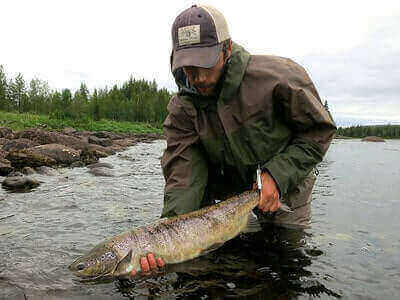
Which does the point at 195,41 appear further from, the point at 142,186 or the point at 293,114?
the point at 142,186

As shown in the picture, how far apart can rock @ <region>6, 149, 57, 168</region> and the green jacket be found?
768 centimetres

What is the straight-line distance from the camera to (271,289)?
3744 mm

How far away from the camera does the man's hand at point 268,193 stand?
12.8 ft

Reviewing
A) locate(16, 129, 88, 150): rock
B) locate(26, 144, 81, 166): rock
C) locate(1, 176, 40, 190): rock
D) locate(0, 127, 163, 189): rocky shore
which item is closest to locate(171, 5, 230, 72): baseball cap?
locate(1, 176, 40, 190): rock

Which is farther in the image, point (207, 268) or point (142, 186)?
point (142, 186)

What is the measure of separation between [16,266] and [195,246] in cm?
181

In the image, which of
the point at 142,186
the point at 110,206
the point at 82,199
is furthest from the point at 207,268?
the point at 142,186

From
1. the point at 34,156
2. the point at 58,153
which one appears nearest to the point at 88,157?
the point at 58,153

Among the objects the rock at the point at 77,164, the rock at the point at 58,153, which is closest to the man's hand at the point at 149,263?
the rock at the point at 77,164

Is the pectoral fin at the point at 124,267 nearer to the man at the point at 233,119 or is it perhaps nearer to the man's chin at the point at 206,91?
the man at the point at 233,119

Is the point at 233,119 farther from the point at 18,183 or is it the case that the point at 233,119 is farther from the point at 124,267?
the point at 18,183

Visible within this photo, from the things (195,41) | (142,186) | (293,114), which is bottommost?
(142,186)

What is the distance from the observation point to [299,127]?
13.7 feet

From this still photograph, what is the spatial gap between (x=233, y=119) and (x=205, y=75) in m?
0.59
